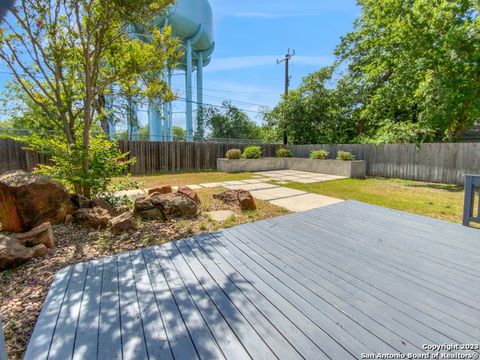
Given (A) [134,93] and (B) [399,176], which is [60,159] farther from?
(B) [399,176]

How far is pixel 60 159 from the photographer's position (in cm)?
383

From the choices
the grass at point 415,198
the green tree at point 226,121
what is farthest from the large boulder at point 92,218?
the green tree at point 226,121

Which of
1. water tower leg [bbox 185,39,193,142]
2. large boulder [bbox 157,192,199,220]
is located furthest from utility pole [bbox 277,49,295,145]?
large boulder [bbox 157,192,199,220]

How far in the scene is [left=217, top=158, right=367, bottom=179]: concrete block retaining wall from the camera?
9281 mm

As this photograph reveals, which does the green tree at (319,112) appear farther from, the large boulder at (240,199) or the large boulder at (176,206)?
the large boulder at (176,206)

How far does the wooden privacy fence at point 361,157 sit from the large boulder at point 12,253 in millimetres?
6471

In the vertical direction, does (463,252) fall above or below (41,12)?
below

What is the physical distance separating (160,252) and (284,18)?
1077cm

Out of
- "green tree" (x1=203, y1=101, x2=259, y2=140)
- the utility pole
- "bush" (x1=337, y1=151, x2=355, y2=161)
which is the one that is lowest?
"bush" (x1=337, y1=151, x2=355, y2=161)

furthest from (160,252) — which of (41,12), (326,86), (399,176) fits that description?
(326,86)

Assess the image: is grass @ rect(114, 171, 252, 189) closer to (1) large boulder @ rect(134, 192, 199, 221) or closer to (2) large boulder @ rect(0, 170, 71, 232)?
(1) large boulder @ rect(134, 192, 199, 221)

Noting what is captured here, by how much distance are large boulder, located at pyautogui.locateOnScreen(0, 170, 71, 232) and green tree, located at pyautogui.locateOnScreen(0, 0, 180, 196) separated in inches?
21.1

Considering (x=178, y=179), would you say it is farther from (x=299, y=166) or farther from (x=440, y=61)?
(x=440, y=61)

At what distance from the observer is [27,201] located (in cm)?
304
